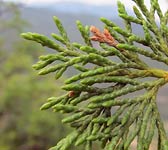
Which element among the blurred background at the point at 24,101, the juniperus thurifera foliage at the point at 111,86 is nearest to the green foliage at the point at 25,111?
the blurred background at the point at 24,101

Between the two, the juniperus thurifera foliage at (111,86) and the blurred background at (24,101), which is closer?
the juniperus thurifera foliage at (111,86)

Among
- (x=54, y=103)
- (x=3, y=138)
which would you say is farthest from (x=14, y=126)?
(x=54, y=103)

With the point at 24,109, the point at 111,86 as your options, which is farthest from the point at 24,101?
the point at 111,86

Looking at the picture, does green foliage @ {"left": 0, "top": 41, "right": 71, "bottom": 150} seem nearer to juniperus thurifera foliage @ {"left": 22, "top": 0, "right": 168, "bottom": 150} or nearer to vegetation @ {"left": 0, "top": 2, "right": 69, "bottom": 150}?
vegetation @ {"left": 0, "top": 2, "right": 69, "bottom": 150}

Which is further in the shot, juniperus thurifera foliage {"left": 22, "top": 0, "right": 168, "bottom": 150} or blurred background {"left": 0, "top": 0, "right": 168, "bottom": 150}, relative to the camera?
blurred background {"left": 0, "top": 0, "right": 168, "bottom": 150}

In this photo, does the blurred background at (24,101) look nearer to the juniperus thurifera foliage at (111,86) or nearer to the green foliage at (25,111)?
the green foliage at (25,111)

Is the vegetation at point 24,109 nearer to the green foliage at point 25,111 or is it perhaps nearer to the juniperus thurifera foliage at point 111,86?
the green foliage at point 25,111

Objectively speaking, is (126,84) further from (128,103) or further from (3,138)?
(3,138)

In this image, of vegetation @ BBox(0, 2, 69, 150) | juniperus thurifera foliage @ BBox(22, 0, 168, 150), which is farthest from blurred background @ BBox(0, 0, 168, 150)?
juniperus thurifera foliage @ BBox(22, 0, 168, 150)

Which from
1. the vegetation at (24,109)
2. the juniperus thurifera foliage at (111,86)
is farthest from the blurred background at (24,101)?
the juniperus thurifera foliage at (111,86)

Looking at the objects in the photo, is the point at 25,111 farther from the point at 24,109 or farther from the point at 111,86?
the point at 111,86
